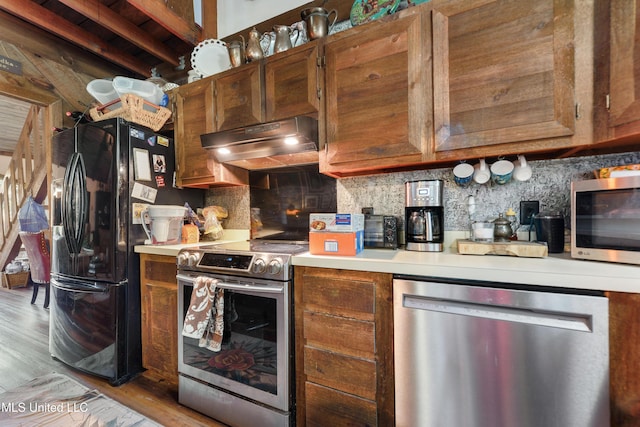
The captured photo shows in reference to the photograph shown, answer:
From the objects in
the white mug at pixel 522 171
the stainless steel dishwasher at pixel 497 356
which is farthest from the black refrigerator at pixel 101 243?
the white mug at pixel 522 171

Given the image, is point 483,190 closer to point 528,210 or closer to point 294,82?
point 528,210

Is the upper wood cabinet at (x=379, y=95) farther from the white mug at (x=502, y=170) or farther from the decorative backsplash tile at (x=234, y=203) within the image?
the decorative backsplash tile at (x=234, y=203)

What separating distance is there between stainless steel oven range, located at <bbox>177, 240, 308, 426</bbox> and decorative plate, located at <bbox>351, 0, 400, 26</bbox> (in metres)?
1.46

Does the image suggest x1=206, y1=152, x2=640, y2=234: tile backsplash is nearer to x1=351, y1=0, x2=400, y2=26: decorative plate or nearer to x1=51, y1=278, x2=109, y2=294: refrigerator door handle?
x1=351, y1=0, x2=400, y2=26: decorative plate

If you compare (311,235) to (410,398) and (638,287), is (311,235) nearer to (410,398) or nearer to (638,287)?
(410,398)

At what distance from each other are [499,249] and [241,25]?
2649mm

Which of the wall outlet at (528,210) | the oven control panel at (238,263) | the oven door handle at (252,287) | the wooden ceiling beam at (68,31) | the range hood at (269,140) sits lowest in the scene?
the oven door handle at (252,287)

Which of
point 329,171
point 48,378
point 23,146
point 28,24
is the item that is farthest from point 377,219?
point 23,146

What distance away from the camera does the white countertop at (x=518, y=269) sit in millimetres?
823

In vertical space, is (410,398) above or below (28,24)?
below

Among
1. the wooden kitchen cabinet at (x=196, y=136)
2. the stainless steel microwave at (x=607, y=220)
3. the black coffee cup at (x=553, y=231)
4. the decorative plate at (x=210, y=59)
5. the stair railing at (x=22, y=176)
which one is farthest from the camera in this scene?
the stair railing at (x=22, y=176)

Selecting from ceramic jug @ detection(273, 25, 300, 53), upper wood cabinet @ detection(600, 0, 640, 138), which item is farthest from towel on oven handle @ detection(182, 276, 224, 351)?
upper wood cabinet @ detection(600, 0, 640, 138)

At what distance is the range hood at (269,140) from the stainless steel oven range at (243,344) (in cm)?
65

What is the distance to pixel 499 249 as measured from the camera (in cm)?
121
